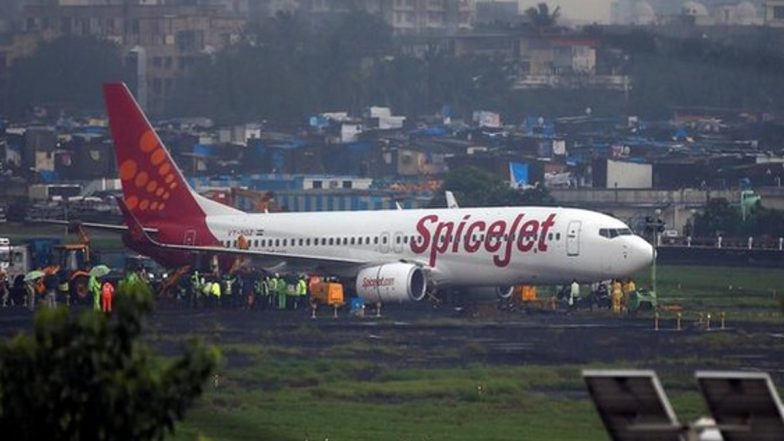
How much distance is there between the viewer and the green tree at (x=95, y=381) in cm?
1625

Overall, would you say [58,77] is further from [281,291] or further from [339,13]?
[281,291]

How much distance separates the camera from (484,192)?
85.2 meters

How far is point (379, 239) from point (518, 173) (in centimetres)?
4430

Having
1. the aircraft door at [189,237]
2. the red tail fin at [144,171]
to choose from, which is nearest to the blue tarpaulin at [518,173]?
the red tail fin at [144,171]

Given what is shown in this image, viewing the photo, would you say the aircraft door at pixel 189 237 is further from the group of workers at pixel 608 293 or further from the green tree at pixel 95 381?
the green tree at pixel 95 381

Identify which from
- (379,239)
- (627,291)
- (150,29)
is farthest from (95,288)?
(150,29)

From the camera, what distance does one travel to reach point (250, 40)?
106250 millimetres

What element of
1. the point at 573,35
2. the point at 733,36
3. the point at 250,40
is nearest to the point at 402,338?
the point at 733,36

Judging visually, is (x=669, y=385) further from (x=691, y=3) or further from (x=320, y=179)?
(x=691, y=3)

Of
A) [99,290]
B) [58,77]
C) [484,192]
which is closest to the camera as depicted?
[99,290]

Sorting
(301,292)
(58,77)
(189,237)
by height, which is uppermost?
(58,77)

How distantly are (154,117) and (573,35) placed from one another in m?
19.0

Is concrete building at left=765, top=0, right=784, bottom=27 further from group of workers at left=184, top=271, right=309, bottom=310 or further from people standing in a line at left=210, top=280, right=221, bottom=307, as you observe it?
people standing in a line at left=210, top=280, right=221, bottom=307

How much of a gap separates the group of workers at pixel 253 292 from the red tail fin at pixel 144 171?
326 cm
